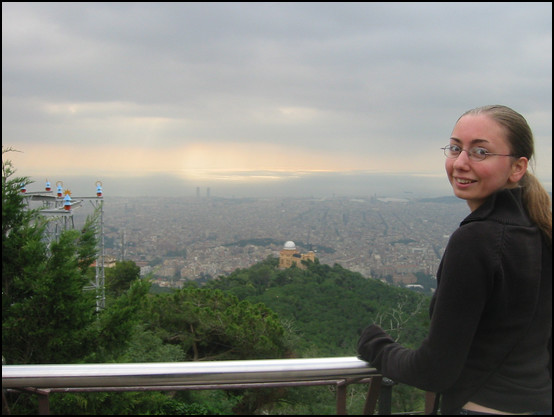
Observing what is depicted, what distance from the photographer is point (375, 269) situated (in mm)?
24453

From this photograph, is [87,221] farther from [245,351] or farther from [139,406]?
[245,351]

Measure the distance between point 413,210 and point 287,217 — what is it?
15154 millimetres

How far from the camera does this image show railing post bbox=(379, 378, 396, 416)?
1131 mm

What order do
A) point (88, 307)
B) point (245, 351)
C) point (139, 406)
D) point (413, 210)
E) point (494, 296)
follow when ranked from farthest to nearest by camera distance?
point (413, 210)
point (245, 351)
point (88, 307)
point (139, 406)
point (494, 296)

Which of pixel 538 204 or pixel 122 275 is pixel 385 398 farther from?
pixel 122 275

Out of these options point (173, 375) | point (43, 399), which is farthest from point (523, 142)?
point (43, 399)

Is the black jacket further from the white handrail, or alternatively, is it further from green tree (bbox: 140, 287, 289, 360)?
green tree (bbox: 140, 287, 289, 360)

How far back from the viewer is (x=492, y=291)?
0.85 m

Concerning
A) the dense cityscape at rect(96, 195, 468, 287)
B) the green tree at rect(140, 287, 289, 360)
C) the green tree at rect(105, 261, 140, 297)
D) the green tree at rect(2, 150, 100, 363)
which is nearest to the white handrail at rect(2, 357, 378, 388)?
the green tree at rect(2, 150, 100, 363)

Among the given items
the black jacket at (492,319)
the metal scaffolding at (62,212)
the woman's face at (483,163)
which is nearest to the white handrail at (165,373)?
the black jacket at (492,319)

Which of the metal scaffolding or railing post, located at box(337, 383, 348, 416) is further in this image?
the metal scaffolding

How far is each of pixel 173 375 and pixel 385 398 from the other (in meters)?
0.54

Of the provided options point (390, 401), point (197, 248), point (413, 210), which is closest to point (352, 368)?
point (390, 401)

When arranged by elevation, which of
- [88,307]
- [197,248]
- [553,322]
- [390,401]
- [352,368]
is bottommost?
[197,248]
